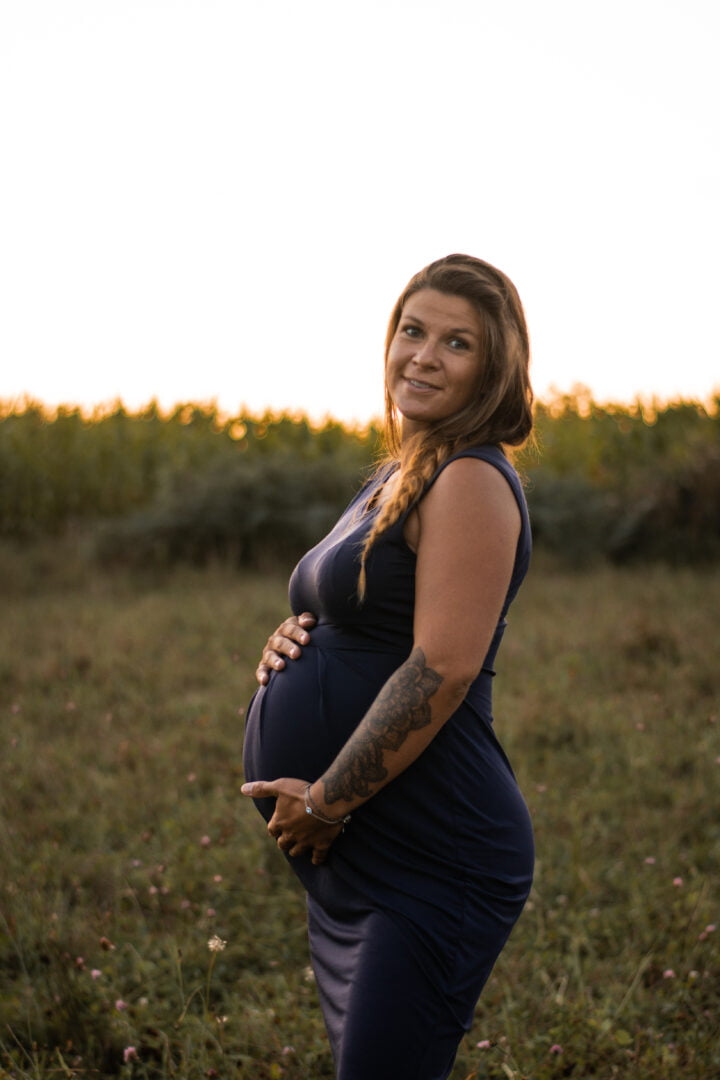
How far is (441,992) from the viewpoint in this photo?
68.1 inches

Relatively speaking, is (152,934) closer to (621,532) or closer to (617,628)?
(617,628)

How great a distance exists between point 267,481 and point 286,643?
976cm

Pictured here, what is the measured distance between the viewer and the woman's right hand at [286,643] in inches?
78.6

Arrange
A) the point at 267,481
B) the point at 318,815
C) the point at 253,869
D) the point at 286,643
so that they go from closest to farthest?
the point at 318,815
the point at 286,643
the point at 253,869
the point at 267,481

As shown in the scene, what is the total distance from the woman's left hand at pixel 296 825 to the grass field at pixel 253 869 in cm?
82

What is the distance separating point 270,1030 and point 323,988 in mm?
1149

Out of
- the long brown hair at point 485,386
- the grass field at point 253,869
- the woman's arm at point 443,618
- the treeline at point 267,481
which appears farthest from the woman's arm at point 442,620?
the treeline at point 267,481

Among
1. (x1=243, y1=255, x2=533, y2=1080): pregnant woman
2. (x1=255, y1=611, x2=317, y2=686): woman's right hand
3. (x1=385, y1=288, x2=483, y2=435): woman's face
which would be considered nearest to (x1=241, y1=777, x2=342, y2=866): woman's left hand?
(x1=243, y1=255, x2=533, y2=1080): pregnant woman

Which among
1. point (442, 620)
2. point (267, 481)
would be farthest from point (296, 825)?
point (267, 481)

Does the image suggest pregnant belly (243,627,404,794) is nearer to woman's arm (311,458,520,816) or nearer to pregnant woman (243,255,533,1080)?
pregnant woman (243,255,533,1080)

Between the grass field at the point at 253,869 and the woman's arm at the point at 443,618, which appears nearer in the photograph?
the woman's arm at the point at 443,618

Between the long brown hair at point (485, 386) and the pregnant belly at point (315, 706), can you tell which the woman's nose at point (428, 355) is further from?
the pregnant belly at point (315, 706)

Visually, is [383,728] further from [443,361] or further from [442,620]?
[443,361]

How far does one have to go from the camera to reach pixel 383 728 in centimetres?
168
